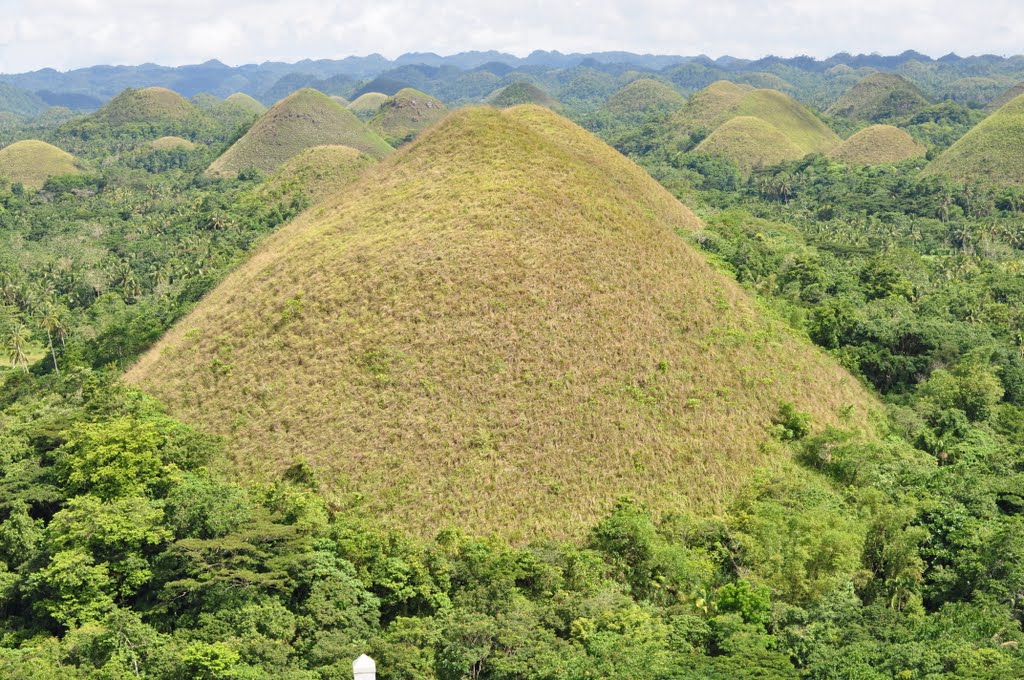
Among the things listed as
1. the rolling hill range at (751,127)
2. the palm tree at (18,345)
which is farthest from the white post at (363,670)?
the rolling hill range at (751,127)

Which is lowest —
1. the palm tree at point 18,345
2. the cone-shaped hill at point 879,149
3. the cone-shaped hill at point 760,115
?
the palm tree at point 18,345

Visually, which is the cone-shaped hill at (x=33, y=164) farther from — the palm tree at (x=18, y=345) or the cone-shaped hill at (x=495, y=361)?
the cone-shaped hill at (x=495, y=361)

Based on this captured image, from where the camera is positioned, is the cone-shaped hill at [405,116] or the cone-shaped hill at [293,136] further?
the cone-shaped hill at [405,116]

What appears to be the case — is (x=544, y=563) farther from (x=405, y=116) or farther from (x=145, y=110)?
(x=145, y=110)

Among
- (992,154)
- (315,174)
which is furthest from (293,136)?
(992,154)

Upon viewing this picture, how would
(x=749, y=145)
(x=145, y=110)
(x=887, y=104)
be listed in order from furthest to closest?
(x=145, y=110) → (x=887, y=104) → (x=749, y=145)

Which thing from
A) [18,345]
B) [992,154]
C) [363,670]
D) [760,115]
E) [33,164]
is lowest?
[18,345]
